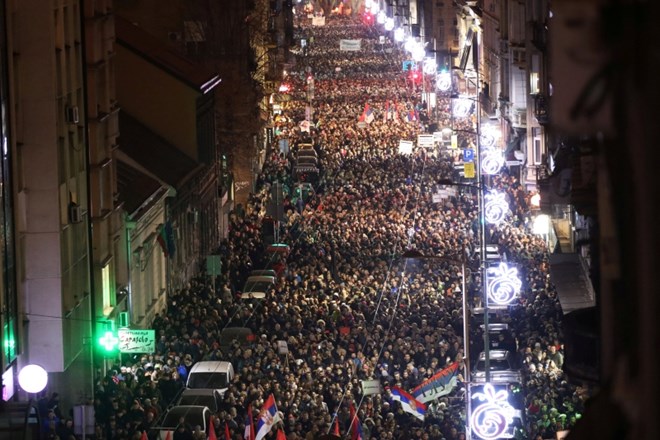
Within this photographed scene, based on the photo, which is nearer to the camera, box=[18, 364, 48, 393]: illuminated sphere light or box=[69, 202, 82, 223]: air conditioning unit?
box=[18, 364, 48, 393]: illuminated sphere light

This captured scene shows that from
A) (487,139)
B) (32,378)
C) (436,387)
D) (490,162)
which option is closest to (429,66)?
(487,139)

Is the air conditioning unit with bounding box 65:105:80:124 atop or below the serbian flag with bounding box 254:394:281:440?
atop

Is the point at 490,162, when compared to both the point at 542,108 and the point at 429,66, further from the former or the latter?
the point at 429,66

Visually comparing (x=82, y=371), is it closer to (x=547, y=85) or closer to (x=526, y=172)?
(x=547, y=85)

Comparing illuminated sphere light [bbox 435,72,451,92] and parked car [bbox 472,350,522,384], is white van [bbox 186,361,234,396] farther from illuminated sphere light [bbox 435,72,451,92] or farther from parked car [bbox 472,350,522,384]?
illuminated sphere light [bbox 435,72,451,92]

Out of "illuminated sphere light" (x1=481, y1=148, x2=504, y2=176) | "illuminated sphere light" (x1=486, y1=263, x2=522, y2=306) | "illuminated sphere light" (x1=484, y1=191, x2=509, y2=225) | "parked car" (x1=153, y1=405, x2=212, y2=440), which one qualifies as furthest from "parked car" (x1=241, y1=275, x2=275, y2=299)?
"parked car" (x1=153, y1=405, x2=212, y2=440)

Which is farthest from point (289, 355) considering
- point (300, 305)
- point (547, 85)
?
point (547, 85)
